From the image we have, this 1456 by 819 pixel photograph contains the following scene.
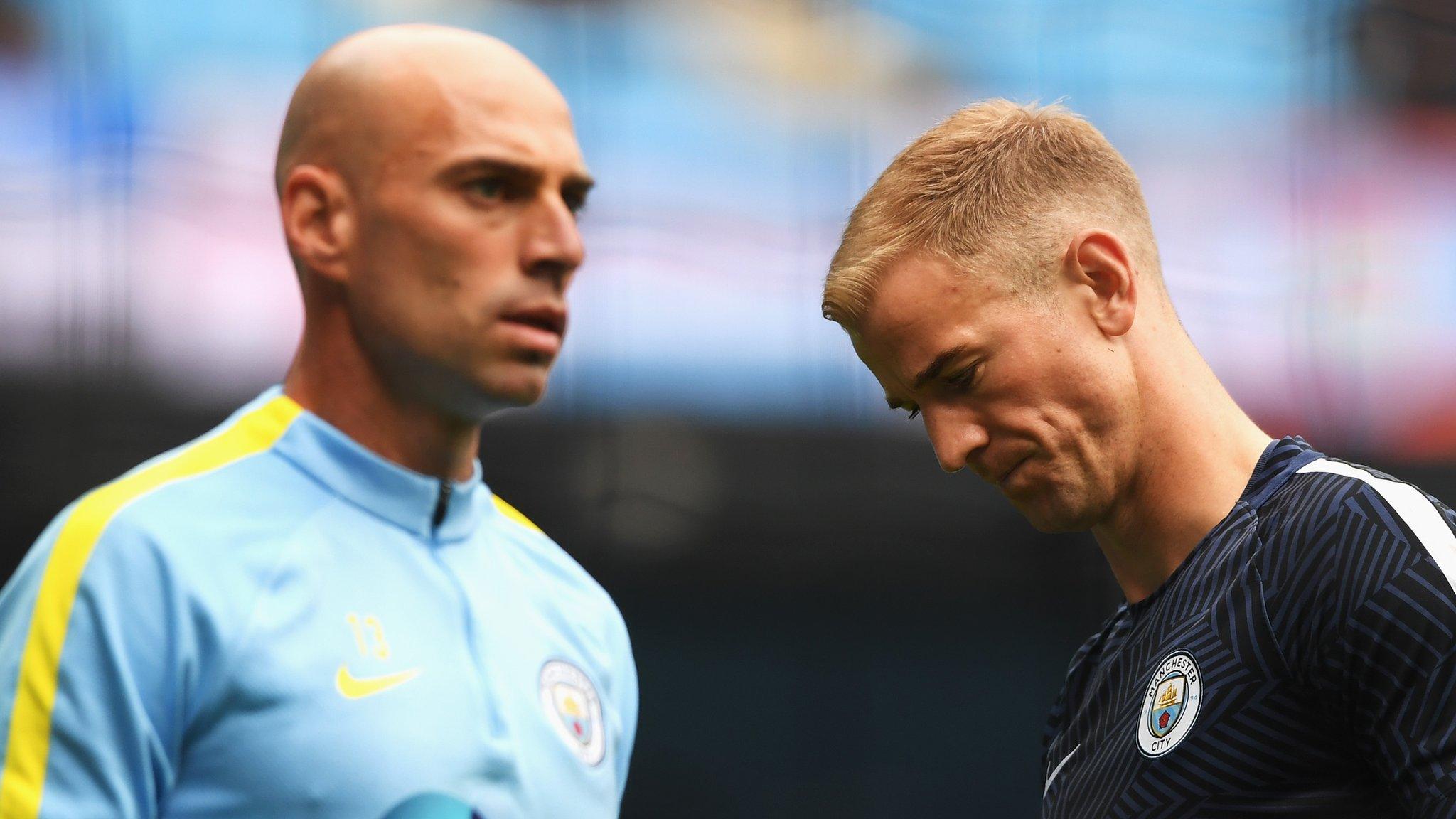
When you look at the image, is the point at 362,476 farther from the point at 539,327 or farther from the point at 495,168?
the point at 495,168

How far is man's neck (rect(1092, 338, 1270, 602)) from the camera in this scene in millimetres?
1903

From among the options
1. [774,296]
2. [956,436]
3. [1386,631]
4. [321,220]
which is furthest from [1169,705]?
[774,296]

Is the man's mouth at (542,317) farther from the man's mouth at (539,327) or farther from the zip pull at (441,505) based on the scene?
the zip pull at (441,505)

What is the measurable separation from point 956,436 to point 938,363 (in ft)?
0.37

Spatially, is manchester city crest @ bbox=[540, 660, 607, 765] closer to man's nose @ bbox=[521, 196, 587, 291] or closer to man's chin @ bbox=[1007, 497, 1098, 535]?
man's nose @ bbox=[521, 196, 587, 291]

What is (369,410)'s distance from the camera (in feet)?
5.79

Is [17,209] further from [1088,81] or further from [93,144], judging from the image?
[1088,81]

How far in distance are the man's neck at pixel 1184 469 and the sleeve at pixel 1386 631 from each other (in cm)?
27

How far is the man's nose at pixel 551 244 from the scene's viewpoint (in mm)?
1686

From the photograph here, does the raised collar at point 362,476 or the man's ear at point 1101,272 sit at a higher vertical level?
the man's ear at point 1101,272

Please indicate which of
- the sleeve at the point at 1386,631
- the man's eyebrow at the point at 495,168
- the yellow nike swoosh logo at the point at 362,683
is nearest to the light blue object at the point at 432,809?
the yellow nike swoosh logo at the point at 362,683

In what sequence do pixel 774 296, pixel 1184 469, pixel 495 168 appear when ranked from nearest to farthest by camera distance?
1. pixel 495 168
2. pixel 1184 469
3. pixel 774 296

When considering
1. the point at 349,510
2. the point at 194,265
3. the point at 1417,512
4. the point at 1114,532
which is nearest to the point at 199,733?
the point at 349,510

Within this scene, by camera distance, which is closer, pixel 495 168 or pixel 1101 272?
pixel 495 168
